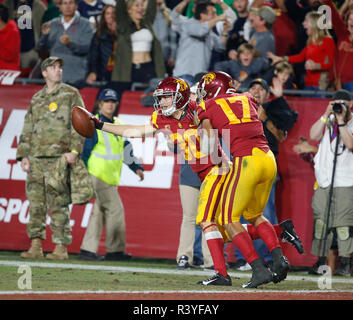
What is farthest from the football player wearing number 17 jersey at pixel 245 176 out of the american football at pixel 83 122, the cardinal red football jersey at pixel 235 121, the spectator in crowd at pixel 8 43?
the spectator in crowd at pixel 8 43

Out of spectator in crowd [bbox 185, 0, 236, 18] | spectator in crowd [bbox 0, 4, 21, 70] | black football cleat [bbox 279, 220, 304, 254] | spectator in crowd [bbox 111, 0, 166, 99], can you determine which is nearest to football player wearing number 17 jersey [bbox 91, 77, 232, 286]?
black football cleat [bbox 279, 220, 304, 254]

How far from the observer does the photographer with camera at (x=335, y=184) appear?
8.84 metres

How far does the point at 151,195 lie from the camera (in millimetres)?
9969

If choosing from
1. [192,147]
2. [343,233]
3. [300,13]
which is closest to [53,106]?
[192,147]

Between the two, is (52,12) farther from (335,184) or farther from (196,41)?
(335,184)

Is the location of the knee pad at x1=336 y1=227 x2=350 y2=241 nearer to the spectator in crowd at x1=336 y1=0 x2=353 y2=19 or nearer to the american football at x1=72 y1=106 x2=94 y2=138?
the spectator in crowd at x1=336 y1=0 x2=353 y2=19

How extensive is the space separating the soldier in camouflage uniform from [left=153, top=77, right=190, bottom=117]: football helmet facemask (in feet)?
7.34

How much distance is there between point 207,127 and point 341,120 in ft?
8.04

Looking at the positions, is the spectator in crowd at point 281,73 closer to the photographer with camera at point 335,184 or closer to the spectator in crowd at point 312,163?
the spectator in crowd at point 312,163

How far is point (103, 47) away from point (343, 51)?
3321mm

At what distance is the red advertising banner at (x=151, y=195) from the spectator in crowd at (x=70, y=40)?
0.98 metres

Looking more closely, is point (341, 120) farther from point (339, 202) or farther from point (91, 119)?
point (91, 119)

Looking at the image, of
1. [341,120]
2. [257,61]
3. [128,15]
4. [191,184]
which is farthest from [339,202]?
[128,15]

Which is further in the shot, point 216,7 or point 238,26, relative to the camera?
point 216,7
